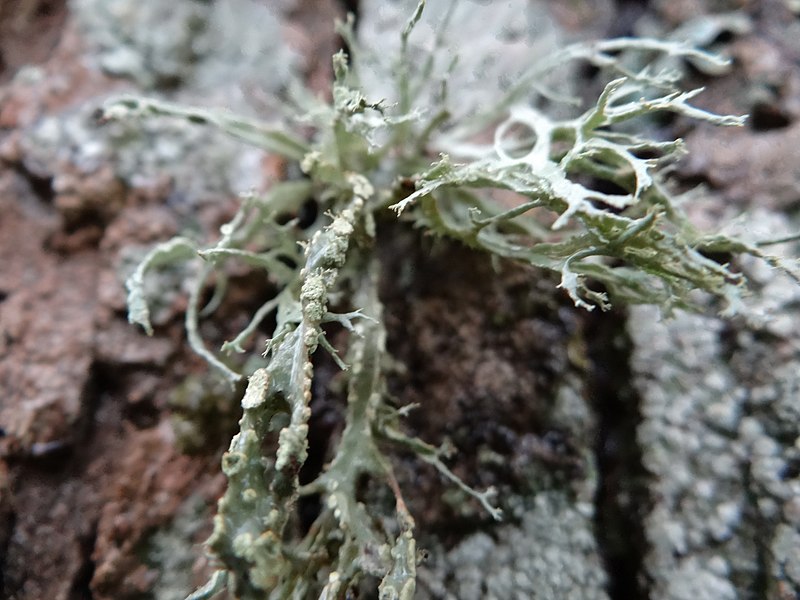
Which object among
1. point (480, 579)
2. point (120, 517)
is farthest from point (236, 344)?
point (480, 579)

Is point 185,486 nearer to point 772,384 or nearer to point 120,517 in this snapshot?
point 120,517

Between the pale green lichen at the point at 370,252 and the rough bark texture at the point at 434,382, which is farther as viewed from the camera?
the rough bark texture at the point at 434,382

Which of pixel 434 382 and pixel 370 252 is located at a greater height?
pixel 370 252

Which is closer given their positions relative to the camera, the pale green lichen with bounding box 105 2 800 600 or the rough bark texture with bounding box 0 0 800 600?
the pale green lichen with bounding box 105 2 800 600
